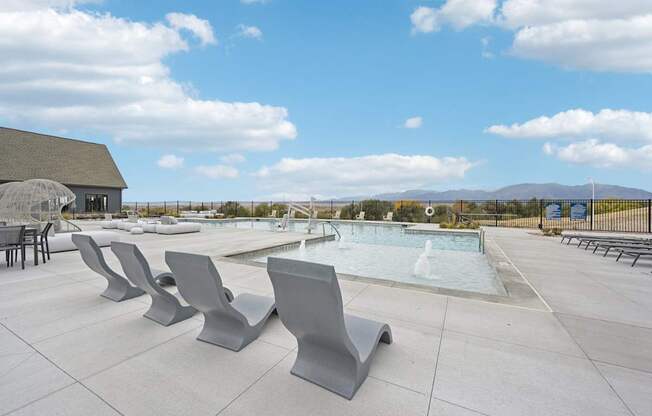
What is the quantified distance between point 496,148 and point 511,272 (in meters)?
21.6

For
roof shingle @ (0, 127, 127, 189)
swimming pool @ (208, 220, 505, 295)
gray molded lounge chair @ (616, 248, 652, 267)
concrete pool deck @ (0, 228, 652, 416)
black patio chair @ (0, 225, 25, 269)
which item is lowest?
swimming pool @ (208, 220, 505, 295)

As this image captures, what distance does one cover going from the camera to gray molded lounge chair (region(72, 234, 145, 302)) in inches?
144

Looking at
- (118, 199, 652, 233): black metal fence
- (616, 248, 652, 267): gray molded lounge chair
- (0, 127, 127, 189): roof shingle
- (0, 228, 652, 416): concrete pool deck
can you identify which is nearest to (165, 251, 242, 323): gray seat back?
(0, 228, 652, 416): concrete pool deck

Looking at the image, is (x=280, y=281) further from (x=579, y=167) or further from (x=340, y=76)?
(x=579, y=167)

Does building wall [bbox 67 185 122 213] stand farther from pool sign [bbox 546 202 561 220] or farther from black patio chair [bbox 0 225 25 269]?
pool sign [bbox 546 202 561 220]

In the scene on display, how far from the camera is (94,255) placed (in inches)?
145

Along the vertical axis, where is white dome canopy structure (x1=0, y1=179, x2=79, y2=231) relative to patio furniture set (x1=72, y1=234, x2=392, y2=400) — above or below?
above

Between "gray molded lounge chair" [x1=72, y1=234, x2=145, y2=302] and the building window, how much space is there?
25.3 meters

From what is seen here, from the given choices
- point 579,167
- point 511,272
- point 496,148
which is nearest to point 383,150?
point 496,148

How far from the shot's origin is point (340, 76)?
18688mm

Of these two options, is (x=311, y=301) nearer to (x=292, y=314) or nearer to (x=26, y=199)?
(x=292, y=314)

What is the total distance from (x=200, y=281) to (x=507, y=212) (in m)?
21.4

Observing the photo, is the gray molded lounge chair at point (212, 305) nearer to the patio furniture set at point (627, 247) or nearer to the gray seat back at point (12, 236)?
the gray seat back at point (12, 236)

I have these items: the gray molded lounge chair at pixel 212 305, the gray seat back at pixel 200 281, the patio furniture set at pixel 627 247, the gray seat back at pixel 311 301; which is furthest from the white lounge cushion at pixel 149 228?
the patio furniture set at pixel 627 247
